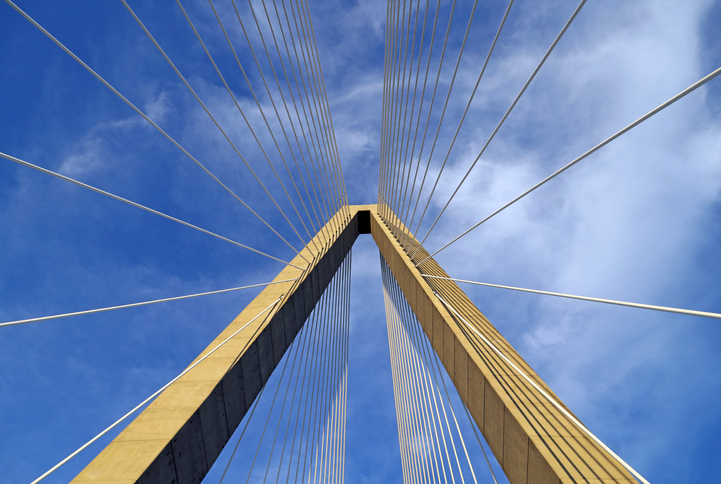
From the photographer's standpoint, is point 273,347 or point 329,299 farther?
point 329,299

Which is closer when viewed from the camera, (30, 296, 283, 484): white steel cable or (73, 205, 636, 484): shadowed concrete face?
(30, 296, 283, 484): white steel cable

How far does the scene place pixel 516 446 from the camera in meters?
3.68

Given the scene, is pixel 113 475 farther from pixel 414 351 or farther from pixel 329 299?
pixel 329 299

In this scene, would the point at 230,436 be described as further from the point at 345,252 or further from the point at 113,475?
the point at 345,252

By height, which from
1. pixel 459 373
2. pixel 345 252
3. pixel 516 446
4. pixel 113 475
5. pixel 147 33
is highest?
pixel 147 33

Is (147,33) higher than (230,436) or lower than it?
higher

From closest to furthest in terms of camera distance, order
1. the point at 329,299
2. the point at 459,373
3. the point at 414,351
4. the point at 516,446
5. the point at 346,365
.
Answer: the point at 516,446 < the point at 459,373 < the point at 414,351 < the point at 329,299 < the point at 346,365

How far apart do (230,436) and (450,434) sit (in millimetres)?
3241

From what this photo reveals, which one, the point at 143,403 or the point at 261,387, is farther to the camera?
the point at 261,387

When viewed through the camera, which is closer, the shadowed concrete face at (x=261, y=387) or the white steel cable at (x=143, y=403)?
the white steel cable at (x=143, y=403)

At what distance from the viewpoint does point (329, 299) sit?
1031cm

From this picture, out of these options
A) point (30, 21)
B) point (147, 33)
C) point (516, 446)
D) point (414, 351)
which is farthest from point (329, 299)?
point (30, 21)

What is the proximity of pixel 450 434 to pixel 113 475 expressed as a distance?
4.36 metres

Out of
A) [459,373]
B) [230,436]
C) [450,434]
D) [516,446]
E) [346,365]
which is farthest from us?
[346,365]
